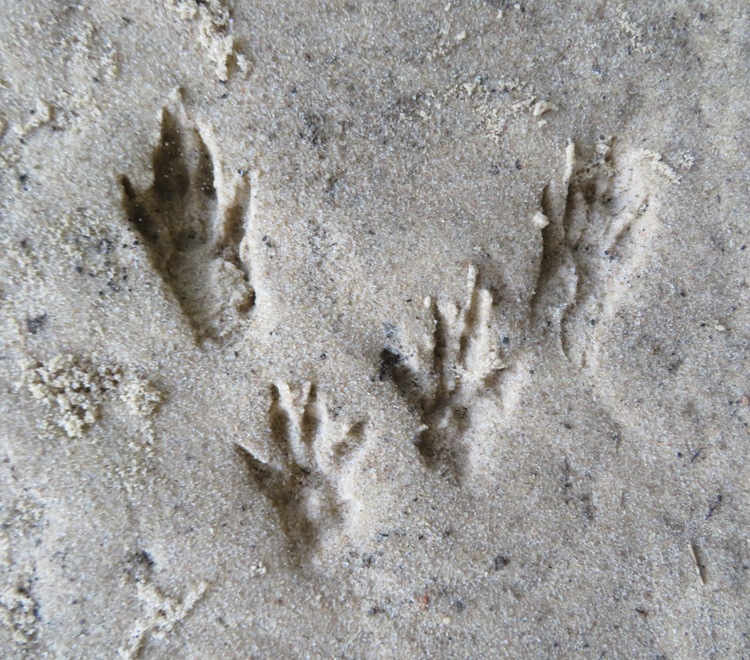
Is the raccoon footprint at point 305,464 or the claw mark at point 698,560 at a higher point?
the claw mark at point 698,560

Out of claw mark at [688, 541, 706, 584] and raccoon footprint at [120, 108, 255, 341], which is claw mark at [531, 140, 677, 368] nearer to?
claw mark at [688, 541, 706, 584]

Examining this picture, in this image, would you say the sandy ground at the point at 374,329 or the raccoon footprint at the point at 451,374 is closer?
the sandy ground at the point at 374,329

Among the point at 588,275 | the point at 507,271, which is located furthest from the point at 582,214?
the point at 507,271

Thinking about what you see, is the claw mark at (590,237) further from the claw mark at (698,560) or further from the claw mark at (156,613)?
the claw mark at (156,613)

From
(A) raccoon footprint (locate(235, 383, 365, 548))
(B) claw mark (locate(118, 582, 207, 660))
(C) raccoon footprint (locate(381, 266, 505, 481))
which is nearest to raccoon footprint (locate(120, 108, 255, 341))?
(A) raccoon footprint (locate(235, 383, 365, 548))

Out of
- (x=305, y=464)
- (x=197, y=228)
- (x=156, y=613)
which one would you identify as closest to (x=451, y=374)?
(x=305, y=464)

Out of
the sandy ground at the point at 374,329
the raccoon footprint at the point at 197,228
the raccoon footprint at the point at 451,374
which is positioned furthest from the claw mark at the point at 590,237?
the raccoon footprint at the point at 197,228
